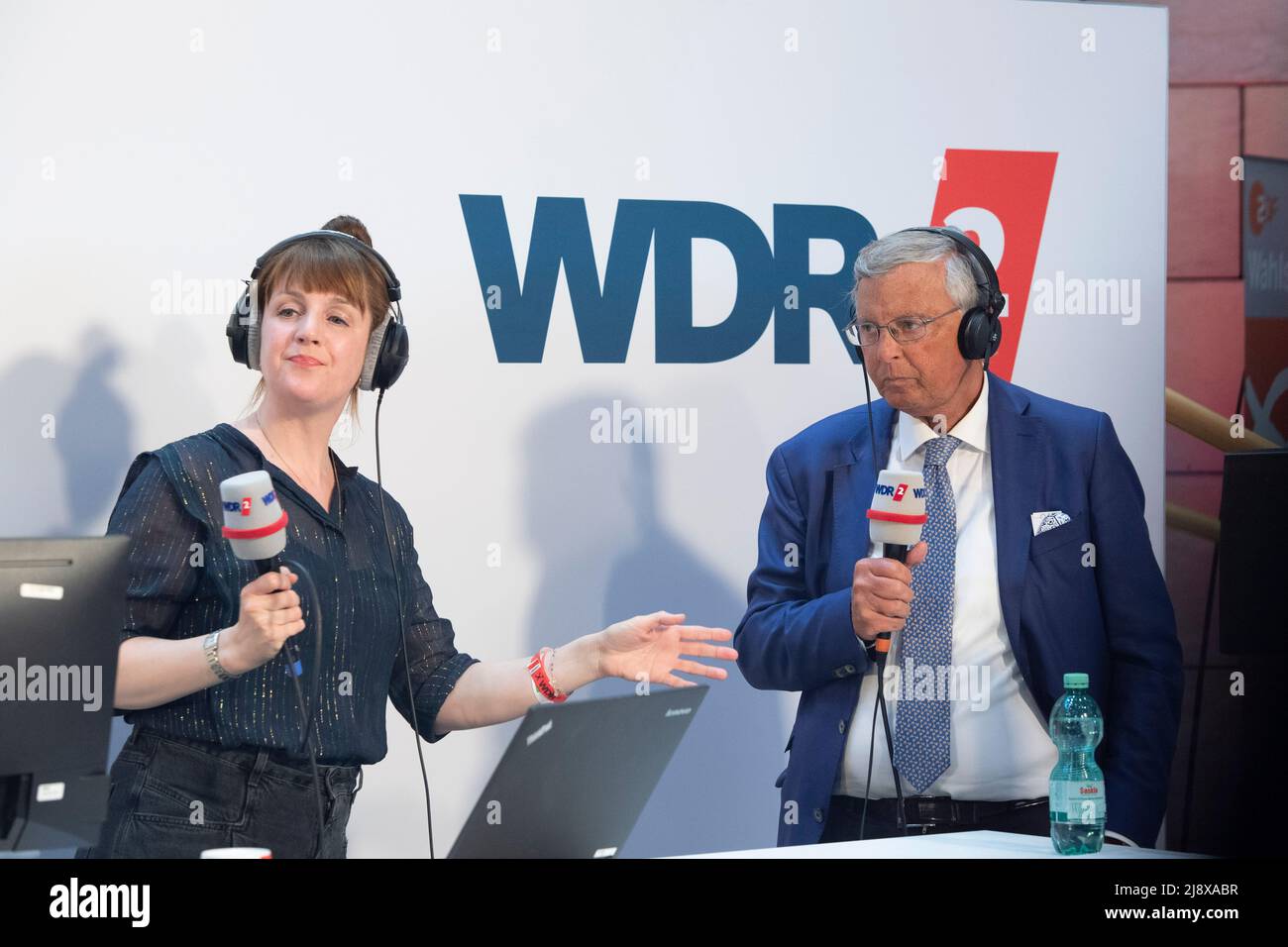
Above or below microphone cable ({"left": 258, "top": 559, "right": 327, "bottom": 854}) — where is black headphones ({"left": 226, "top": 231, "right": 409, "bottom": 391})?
above

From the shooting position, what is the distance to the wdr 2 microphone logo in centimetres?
352

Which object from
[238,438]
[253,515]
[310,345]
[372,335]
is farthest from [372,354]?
[253,515]

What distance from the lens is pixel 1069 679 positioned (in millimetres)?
2402

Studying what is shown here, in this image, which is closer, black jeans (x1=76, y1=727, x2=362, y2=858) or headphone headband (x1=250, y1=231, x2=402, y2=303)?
black jeans (x1=76, y1=727, x2=362, y2=858)

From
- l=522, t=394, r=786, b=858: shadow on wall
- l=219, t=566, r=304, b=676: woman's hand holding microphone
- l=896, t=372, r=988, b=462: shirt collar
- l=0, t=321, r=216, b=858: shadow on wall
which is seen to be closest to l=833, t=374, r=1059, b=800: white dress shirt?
l=896, t=372, r=988, b=462: shirt collar

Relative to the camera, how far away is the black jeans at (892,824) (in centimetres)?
277

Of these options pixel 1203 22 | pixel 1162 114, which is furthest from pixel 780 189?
pixel 1203 22

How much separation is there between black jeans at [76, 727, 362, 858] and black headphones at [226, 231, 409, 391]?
75 cm

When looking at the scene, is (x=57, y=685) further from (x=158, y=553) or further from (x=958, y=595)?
(x=958, y=595)

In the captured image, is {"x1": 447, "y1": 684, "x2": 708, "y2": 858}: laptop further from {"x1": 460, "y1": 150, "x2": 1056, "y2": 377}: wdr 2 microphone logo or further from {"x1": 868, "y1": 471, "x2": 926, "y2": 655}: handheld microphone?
{"x1": 460, "y1": 150, "x2": 1056, "y2": 377}: wdr 2 microphone logo

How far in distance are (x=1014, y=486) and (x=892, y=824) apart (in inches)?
28.9

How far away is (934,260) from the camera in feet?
9.72

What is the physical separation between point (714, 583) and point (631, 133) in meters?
1.17
